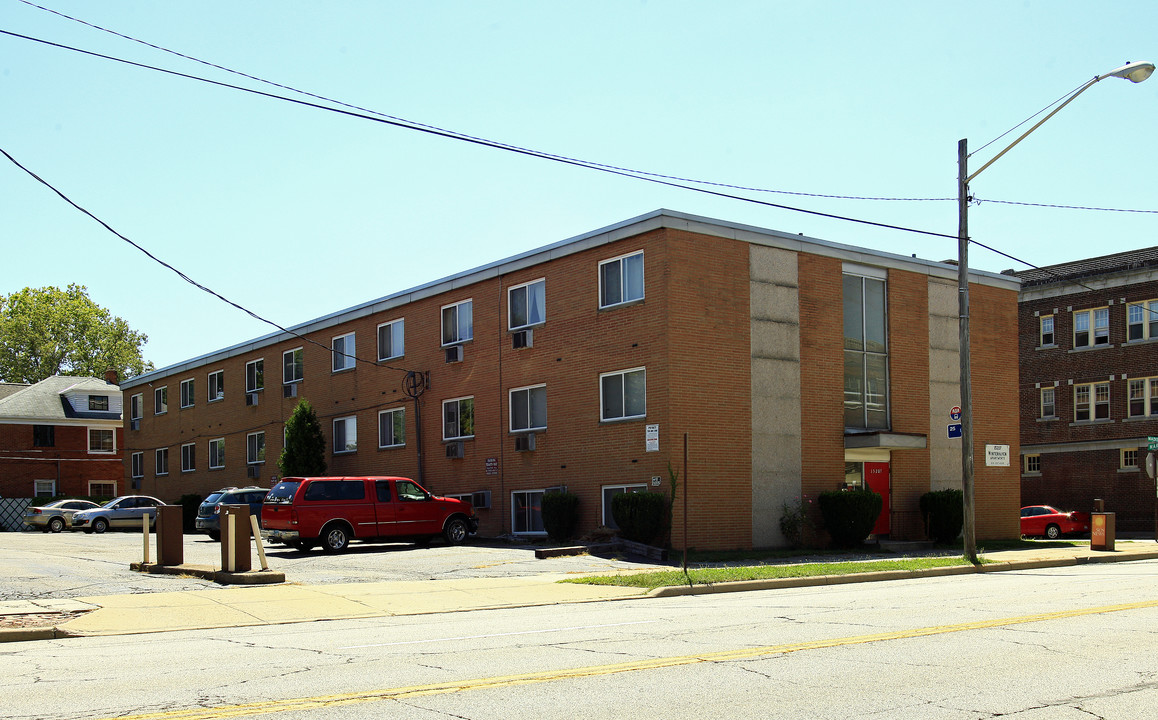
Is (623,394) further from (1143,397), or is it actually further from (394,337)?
(1143,397)

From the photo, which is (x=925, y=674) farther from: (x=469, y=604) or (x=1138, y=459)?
(x=1138, y=459)

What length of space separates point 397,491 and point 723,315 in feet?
29.5

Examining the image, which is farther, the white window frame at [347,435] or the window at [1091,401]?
the window at [1091,401]

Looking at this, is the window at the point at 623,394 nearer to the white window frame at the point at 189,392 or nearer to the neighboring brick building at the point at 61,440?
the white window frame at the point at 189,392

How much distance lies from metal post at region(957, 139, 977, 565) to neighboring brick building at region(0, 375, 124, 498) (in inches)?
2018

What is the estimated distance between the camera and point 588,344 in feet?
91.7

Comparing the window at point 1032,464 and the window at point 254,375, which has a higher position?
the window at point 254,375

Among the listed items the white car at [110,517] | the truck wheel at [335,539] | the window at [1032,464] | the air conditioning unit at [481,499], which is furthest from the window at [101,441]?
the window at [1032,464]

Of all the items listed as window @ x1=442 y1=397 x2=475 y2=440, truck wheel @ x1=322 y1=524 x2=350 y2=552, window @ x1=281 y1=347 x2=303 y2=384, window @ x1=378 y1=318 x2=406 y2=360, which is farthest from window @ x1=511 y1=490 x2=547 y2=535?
window @ x1=281 y1=347 x2=303 y2=384

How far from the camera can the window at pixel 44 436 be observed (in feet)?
203

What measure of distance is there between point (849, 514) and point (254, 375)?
26350 mm

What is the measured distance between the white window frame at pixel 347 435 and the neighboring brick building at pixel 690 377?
0.14m

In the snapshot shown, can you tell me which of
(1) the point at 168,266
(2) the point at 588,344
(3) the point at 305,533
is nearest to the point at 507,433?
(2) the point at 588,344

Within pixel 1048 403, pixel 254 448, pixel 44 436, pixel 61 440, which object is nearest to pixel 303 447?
pixel 254 448
